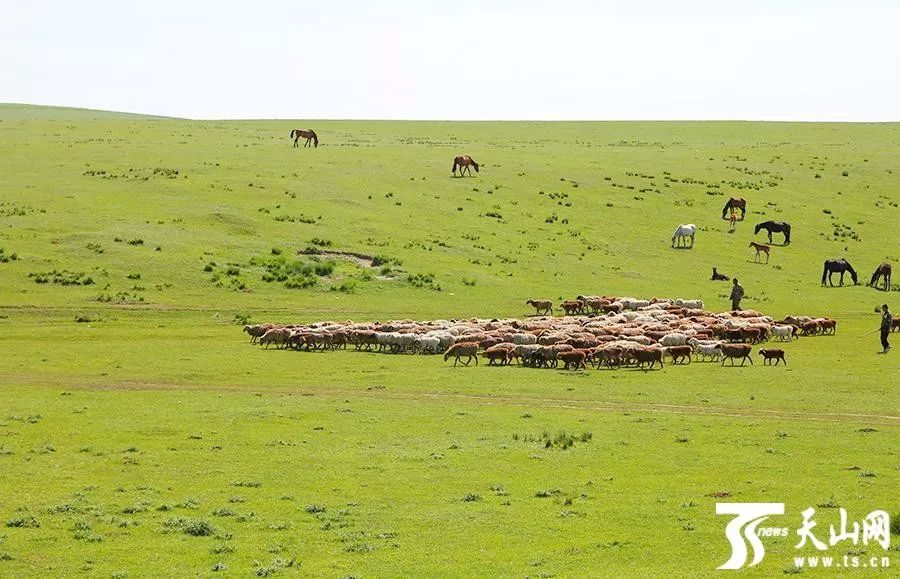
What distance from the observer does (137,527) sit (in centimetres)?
1673

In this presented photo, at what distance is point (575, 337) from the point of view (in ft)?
122

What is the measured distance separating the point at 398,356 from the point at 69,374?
10.1m

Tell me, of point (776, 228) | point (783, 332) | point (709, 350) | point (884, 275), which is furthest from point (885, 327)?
point (776, 228)

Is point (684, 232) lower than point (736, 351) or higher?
higher

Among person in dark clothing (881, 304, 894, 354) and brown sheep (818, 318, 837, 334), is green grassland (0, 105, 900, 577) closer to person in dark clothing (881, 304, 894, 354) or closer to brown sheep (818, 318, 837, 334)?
brown sheep (818, 318, 837, 334)

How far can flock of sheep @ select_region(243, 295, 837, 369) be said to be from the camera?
34875mm

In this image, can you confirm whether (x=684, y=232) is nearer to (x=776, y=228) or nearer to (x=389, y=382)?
(x=776, y=228)

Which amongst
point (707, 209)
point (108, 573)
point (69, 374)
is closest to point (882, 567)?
point (108, 573)

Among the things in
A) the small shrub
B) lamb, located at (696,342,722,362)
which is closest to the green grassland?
the small shrub

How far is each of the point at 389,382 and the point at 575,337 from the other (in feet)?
26.2

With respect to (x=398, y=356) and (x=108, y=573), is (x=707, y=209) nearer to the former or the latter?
(x=398, y=356)

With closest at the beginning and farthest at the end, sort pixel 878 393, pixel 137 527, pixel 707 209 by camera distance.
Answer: pixel 137 527, pixel 878 393, pixel 707 209

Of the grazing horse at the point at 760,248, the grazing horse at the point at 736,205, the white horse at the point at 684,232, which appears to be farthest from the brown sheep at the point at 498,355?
the grazing horse at the point at 736,205

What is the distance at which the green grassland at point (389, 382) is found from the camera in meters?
16.4
